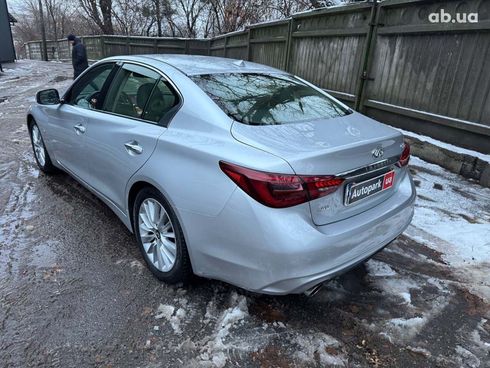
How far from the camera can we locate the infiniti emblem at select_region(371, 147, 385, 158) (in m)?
2.42

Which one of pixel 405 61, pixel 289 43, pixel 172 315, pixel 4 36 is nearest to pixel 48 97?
pixel 172 315

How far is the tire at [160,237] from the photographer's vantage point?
2.58m

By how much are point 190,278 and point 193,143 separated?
3.15 feet

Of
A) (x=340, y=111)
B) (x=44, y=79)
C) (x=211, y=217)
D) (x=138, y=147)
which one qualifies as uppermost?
(x=340, y=111)

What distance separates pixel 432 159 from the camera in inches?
213

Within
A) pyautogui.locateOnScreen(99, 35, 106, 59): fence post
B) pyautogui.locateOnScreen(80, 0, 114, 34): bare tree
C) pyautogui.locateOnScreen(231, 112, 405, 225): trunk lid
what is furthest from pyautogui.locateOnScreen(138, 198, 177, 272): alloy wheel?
pyautogui.locateOnScreen(80, 0, 114, 34): bare tree

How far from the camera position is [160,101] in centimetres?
286

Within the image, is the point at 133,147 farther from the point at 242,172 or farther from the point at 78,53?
the point at 78,53

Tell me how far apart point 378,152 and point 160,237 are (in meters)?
1.60

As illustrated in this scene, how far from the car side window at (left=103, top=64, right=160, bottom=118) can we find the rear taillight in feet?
4.19

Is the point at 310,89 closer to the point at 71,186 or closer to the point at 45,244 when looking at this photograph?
the point at 45,244

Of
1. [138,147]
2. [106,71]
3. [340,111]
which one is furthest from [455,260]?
[106,71]

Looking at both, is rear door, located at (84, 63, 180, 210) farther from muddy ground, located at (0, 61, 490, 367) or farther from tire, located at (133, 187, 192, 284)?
muddy ground, located at (0, 61, 490, 367)

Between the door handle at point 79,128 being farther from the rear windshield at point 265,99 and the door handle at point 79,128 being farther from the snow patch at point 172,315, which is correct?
the snow patch at point 172,315
